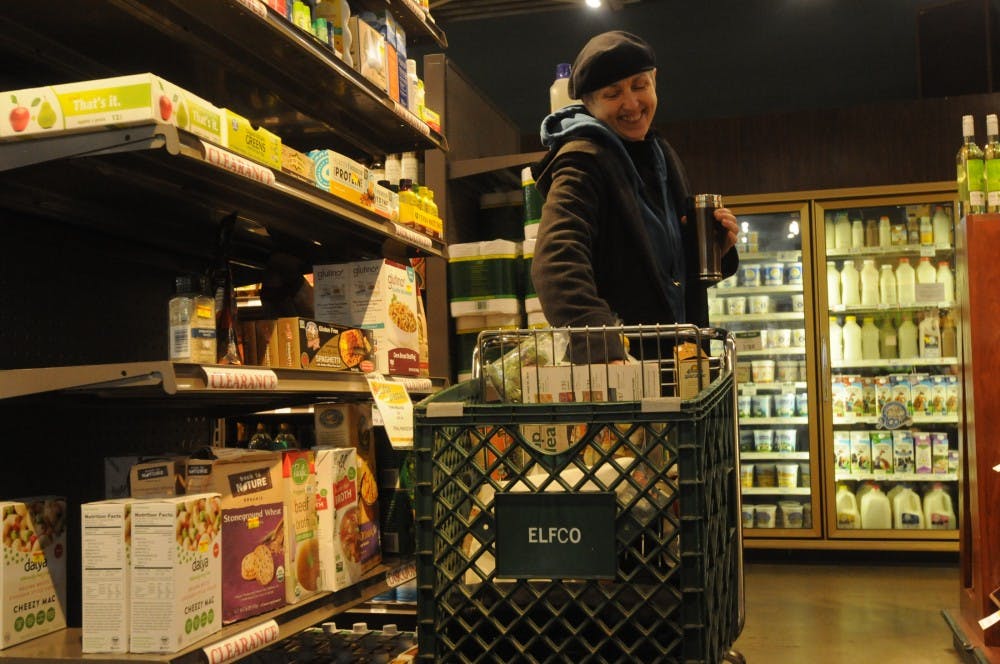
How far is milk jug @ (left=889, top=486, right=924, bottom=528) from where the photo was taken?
242 inches

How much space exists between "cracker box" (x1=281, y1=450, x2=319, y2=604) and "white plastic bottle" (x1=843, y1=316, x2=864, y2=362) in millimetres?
4774

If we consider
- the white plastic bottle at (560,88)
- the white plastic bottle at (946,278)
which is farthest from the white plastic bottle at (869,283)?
the white plastic bottle at (560,88)

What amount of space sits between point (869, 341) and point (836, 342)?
0.66 ft

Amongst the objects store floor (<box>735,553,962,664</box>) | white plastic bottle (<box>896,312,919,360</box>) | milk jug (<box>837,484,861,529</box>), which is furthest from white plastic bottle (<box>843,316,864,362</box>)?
store floor (<box>735,553,962,664</box>)

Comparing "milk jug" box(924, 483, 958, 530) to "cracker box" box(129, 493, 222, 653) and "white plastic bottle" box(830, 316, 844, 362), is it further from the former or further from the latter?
"cracker box" box(129, 493, 222, 653)

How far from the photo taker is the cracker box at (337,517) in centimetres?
231

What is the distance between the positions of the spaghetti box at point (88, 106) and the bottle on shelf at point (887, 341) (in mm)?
5459

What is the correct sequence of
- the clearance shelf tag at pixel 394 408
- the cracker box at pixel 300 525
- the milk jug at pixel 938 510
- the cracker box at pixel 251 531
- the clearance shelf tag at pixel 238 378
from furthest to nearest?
the milk jug at pixel 938 510 → the clearance shelf tag at pixel 394 408 → the cracker box at pixel 300 525 → the cracker box at pixel 251 531 → the clearance shelf tag at pixel 238 378

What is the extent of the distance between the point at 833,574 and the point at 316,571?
4.25m

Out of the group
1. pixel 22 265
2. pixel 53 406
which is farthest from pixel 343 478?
pixel 22 265

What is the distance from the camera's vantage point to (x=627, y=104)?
2.39 metres

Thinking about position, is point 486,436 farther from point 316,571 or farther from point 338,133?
point 338,133

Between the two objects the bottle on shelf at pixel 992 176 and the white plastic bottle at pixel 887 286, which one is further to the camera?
the white plastic bottle at pixel 887 286

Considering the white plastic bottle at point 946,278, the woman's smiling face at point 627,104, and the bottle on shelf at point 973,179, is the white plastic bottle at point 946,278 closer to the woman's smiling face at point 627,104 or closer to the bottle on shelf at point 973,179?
the bottle on shelf at point 973,179
